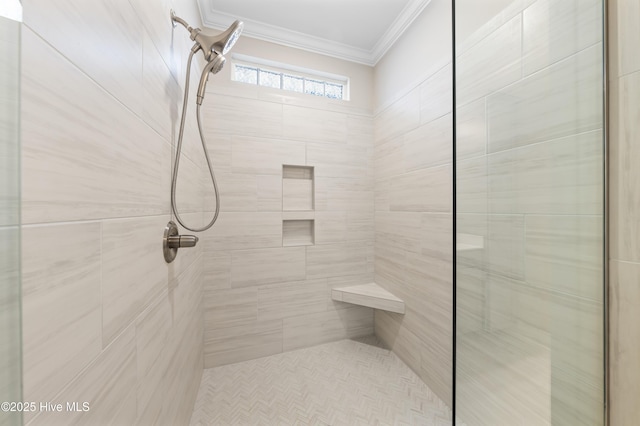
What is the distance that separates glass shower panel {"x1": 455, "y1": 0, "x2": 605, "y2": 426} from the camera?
0.66 m

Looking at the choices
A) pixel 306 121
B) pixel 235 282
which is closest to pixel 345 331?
pixel 235 282

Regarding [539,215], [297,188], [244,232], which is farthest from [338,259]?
[539,215]

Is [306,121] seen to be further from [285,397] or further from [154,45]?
[285,397]

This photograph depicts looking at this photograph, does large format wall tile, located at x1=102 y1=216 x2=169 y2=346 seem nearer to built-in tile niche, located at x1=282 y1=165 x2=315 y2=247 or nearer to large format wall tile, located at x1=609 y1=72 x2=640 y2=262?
built-in tile niche, located at x1=282 y1=165 x2=315 y2=247

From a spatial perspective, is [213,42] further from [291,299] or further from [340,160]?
[291,299]

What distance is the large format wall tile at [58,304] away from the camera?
337 millimetres

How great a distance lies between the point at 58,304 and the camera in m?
0.39

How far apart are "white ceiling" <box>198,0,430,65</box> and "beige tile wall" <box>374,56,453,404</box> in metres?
0.53

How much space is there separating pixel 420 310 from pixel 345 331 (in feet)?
2.30

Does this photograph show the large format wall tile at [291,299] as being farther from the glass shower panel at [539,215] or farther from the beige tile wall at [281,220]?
the glass shower panel at [539,215]

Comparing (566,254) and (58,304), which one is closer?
(58,304)

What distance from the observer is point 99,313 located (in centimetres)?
50

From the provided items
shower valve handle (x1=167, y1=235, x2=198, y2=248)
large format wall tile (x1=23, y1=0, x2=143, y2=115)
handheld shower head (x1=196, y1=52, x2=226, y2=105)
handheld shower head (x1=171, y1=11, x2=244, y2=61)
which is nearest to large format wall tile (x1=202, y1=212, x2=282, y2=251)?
shower valve handle (x1=167, y1=235, x2=198, y2=248)

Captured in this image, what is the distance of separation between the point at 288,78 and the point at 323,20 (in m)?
0.45
